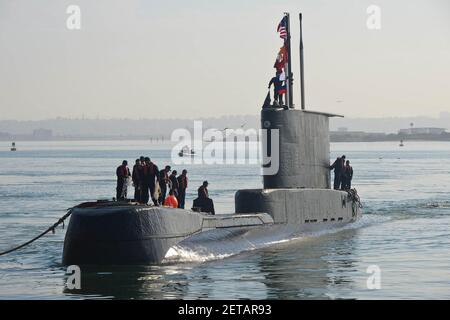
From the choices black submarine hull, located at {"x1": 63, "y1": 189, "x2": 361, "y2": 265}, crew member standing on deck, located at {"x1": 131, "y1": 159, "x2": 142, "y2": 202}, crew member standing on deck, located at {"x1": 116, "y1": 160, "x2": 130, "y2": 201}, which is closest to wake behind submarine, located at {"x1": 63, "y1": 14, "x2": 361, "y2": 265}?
black submarine hull, located at {"x1": 63, "y1": 189, "x2": 361, "y2": 265}

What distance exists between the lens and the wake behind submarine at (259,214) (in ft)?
55.2

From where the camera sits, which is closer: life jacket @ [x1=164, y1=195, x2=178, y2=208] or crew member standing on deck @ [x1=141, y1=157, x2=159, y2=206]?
life jacket @ [x1=164, y1=195, x2=178, y2=208]

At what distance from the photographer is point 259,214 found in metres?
21.9

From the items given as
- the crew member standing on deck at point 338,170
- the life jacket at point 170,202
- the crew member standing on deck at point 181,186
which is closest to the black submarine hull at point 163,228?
the life jacket at point 170,202

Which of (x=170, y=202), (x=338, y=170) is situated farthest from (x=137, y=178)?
(x=338, y=170)

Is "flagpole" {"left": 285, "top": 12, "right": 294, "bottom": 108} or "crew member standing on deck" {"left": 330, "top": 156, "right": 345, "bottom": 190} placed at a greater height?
"flagpole" {"left": 285, "top": 12, "right": 294, "bottom": 108}

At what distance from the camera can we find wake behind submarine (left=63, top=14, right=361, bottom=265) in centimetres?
1681

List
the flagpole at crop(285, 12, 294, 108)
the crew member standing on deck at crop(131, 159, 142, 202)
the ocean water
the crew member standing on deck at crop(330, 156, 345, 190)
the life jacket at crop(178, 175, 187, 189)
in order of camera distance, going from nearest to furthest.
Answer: the ocean water → the crew member standing on deck at crop(131, 159, 142, 202) → the life jacket at crop(178, 175, 187, 189) → the flagpole at crop(285, 12, 294, 108) → the crew member standing on deck at crop(330, 156, 345, 190)

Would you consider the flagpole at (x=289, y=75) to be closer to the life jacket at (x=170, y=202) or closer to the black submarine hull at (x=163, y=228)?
the black submarine hull at (x=163, y=228)

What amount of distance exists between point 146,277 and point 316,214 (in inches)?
370

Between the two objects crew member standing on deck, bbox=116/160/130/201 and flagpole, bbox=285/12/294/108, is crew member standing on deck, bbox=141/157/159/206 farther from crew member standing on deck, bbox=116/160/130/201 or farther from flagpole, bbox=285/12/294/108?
flagpole, bbox=285/12/294/108

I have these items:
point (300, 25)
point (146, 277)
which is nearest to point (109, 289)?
point (146, 277)

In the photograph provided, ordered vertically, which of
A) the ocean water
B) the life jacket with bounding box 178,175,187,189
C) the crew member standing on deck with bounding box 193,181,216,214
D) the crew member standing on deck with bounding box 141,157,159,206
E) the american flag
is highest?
the american flag
